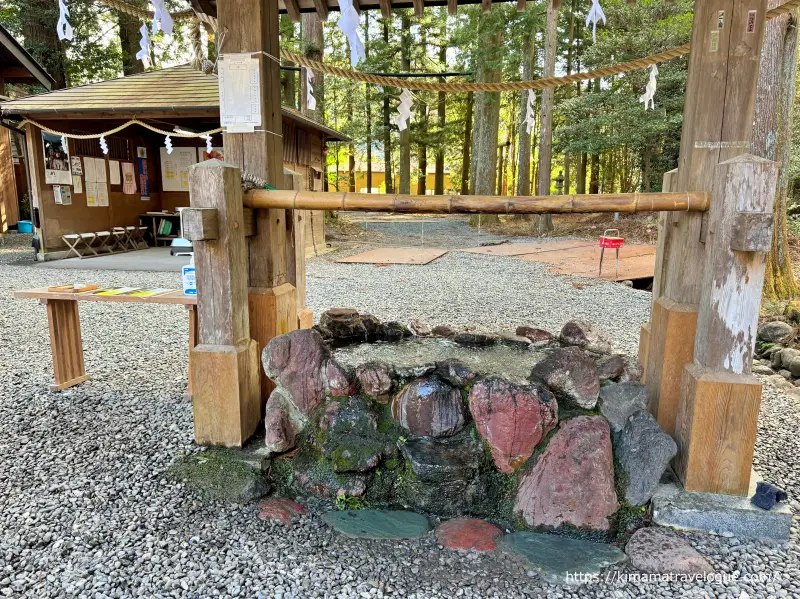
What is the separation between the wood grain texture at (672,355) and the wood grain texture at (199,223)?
86.1 inches

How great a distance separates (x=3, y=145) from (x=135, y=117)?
6.01 metres

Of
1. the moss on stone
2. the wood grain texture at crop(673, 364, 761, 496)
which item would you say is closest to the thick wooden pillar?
the moss on stone

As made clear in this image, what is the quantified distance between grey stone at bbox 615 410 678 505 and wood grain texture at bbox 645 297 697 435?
9.4 inches

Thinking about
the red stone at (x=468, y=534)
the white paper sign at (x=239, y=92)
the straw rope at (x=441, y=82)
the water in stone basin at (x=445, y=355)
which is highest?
the straw rope at (x=441, y=82)

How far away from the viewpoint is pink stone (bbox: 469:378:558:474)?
237 centimetres

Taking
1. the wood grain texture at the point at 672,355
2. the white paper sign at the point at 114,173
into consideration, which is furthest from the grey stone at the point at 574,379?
the white paper sign at the point at 114,173

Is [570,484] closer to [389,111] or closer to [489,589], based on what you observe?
[489,589]

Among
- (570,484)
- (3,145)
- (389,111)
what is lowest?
(570,484)

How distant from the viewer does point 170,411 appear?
341 centimetres

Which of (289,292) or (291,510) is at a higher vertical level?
→ (289,292)

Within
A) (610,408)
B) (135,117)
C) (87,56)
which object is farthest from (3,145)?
(610,408)

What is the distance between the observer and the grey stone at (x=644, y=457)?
90.5 inches

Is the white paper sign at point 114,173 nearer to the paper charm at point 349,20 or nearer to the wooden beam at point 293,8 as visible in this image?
the wooden beam at point 293,8

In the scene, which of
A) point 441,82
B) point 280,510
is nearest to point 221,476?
point 280,510
